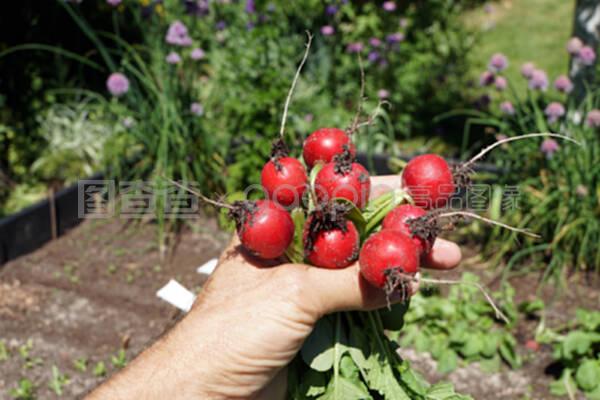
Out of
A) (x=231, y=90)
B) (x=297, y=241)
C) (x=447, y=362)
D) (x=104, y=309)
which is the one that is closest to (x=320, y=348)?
(x=297, y=241)

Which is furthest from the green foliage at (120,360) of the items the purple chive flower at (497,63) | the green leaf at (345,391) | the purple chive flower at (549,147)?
the purple chive flower at (497,63)

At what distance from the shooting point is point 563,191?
373 cm

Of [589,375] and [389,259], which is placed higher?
[389,259]

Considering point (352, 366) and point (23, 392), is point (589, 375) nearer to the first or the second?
point (352, 366)

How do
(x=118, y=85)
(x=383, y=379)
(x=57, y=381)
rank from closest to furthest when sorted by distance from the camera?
(x=383, y=379) < (x=57, y=381) < (x=118, y=85)

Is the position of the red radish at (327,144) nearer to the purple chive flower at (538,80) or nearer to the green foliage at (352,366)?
the green foliage at (352,366)

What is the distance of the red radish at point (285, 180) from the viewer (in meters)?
1.90

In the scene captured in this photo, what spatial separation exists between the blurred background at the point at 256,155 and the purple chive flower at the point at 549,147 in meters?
0.01

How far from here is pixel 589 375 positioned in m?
2.82

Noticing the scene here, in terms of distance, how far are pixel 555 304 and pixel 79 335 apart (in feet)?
8.80

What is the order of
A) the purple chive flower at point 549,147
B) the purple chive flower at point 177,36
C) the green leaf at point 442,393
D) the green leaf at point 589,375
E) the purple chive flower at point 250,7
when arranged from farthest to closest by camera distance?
the purple chive flower at point 250,7 < the purple chive flower at point 177,36 < the purple chive flower at point 549,147 < the green leaf at point 589,375 < the green leaf at point 442,393

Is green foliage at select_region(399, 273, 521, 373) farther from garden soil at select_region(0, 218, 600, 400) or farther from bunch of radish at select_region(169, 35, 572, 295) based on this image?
bunch of radish at select_region(169, 35, 572, 295)

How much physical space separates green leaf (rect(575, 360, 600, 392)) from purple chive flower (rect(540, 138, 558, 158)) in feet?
4.17

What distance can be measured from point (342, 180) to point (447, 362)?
5.48 feet
